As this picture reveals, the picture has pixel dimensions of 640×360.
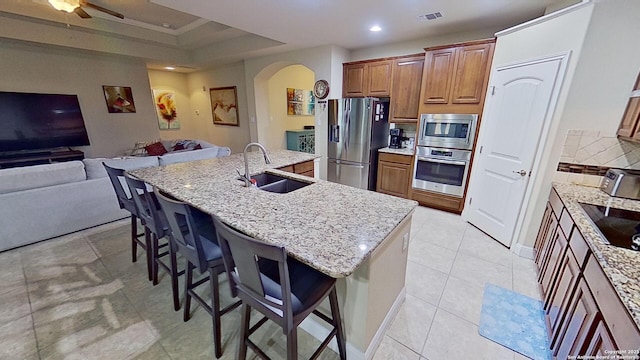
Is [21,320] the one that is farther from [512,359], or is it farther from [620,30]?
[620,30]

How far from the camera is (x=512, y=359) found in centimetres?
150

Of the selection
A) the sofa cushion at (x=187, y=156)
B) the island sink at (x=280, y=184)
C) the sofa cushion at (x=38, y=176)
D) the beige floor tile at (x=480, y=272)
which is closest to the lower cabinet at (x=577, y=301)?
the beige floor tile at (x=480, y=272)

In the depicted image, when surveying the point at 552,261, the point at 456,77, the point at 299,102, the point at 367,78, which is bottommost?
the point at 552,261

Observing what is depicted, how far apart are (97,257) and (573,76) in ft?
15.6

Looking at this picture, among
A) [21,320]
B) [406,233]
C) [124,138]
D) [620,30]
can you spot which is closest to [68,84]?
[124,138]

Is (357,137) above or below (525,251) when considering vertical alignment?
above

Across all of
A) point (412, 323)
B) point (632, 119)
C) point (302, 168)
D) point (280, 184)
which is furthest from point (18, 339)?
point (632, 119)

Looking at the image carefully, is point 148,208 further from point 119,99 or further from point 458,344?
point 119,99

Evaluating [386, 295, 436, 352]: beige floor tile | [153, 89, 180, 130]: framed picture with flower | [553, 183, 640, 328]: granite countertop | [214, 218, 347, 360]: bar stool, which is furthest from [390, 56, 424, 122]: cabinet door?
[153, 89, 180, 130]: framed picture with flower

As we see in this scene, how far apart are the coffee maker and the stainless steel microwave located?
2.13 ft

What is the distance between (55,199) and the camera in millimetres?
2648

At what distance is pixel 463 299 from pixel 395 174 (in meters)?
2.25

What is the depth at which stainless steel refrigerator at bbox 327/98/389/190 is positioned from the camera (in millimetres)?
3863

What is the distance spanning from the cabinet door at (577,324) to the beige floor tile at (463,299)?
0.47m
